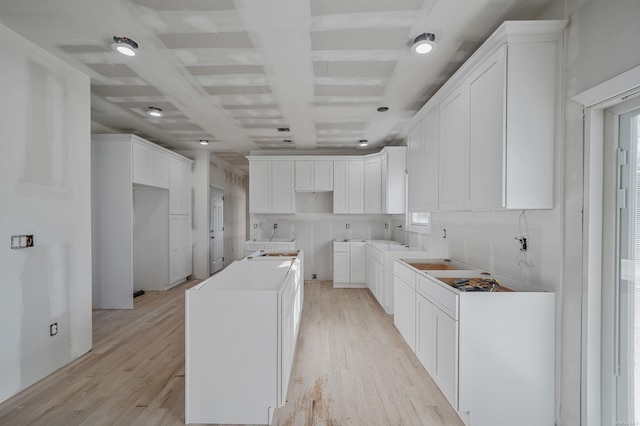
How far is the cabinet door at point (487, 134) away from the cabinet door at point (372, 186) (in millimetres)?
3180

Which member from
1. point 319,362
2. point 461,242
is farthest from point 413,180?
point 319,362

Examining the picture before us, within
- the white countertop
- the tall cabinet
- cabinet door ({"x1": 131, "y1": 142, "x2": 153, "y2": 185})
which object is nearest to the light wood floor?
the tall cabinet

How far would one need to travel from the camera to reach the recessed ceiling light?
3609 mm

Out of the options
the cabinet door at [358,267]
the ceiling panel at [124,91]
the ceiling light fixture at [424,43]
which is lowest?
the cabinet door at [358,267]

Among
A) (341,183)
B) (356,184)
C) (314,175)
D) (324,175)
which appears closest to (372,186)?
(356,184)

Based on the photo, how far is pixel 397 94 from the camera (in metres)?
3.13

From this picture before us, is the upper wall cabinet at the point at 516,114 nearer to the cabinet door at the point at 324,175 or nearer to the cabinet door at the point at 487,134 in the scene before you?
the cabinet door at the point at 487,134

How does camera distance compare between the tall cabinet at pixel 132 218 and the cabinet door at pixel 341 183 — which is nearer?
the tall cabinet at pixel 132 218

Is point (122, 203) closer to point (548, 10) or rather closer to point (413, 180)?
point (413, 180)

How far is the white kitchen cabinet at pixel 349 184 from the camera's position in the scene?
5477 millimetres

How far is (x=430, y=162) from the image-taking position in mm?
2916

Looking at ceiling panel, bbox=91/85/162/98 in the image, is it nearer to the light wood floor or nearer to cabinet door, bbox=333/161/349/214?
the light wood floor

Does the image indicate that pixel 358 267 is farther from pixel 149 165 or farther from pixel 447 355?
pixel 149 165

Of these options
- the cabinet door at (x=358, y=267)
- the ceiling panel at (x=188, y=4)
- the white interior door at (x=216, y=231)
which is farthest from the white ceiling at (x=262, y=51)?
the white interior door at (x=216, y=231)
